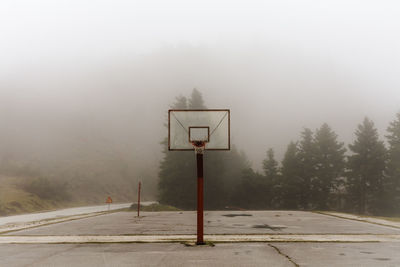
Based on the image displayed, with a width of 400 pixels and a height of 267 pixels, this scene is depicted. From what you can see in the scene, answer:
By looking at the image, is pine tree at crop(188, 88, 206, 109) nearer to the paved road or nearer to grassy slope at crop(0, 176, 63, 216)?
grassy slope at crop(0, 176, 63, 216)

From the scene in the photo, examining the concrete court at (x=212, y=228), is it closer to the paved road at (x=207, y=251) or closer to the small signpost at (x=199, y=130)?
the paved road at (x=207, y=251)

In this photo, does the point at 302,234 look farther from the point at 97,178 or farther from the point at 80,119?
the point at 80,119

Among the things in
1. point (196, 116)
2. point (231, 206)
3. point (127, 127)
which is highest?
point (127, 127)

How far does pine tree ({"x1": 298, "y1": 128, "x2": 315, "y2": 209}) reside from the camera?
2473 inches

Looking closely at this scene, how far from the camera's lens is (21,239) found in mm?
13734

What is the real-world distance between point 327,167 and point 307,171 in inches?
142

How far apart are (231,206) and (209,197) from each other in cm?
950

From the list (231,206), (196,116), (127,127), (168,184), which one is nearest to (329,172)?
(231,206)

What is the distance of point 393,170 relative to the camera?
56031 mm

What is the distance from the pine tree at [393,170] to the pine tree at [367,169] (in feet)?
4.33

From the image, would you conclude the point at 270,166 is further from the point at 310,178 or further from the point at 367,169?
the point at 367,169

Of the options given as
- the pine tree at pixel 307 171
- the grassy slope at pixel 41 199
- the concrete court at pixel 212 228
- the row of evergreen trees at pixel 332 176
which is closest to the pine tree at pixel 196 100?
the row of evergreen trees at pixel 332 176

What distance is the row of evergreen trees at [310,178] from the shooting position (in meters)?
56.3

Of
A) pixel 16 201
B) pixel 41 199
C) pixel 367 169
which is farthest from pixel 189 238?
pixel 367 169
